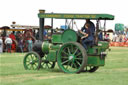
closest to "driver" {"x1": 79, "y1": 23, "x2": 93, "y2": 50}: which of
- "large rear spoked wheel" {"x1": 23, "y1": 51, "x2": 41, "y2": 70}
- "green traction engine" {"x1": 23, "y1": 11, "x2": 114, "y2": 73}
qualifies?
"green traction engine" {"x1": 23, "y1": 11, "x2": 114, "y2": 73}

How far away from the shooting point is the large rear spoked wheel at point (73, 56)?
13.3m

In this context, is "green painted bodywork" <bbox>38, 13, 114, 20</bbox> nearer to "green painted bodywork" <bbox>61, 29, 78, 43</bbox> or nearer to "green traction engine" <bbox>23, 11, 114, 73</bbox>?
"green traction engine" <bbox>23, 11, 114, 73</bbox>

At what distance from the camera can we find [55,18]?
47.4ft

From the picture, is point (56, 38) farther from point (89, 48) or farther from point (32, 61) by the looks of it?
point (32, 61)

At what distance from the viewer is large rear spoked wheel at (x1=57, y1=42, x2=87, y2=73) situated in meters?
13.3

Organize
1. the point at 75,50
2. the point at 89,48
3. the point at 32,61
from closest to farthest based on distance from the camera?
1. the point at 75,50
2. the point at 89,48
3. the point at 32,61

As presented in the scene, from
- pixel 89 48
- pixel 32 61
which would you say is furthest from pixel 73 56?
pixel 32 61

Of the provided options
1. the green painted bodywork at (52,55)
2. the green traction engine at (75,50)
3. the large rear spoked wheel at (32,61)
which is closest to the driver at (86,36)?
the green traction engine at (75,50)

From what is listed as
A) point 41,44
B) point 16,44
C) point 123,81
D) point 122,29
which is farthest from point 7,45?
point 122,29

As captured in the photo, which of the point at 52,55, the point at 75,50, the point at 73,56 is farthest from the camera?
the point at 52,55

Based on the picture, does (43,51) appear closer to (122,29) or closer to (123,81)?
(123,81)

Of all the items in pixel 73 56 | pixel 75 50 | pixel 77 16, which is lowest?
pixel 73 56

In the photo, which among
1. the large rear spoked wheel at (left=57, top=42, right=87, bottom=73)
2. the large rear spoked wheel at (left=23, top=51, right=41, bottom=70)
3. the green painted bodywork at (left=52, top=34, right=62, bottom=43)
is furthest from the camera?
the large rear spoked wheel at (left=23, top=51, right=41, bottom=70)

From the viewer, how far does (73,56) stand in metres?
13.7
